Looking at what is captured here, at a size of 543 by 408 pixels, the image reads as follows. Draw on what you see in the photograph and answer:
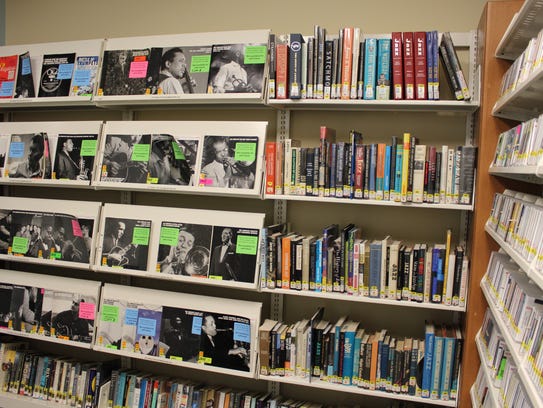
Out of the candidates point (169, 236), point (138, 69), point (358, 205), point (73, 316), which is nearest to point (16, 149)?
point (138, 69)

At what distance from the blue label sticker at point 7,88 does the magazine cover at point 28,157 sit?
0.28m

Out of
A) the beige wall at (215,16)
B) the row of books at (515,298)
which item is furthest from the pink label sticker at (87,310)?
the row of books at (515,298)

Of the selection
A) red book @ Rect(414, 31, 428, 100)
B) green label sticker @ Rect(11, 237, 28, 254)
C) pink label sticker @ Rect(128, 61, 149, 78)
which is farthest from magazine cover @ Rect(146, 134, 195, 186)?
red book @ Rect(414, 31, 428, 100)

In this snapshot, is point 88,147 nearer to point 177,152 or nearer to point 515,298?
point 177,152

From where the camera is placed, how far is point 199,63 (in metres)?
2.60

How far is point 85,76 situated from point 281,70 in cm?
121

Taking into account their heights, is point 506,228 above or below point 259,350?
above

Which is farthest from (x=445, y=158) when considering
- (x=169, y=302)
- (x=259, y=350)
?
(x=169, y=302)

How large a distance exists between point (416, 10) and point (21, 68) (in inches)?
92.0

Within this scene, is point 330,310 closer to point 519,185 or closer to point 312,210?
point 312,210

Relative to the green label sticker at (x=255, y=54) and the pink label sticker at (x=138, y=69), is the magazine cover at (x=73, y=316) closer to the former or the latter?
the pink label sticker at (x=138, y=69)

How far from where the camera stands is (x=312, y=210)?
9.10ft

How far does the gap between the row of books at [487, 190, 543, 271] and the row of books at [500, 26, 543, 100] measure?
387 mm

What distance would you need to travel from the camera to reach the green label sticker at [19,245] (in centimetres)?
292
